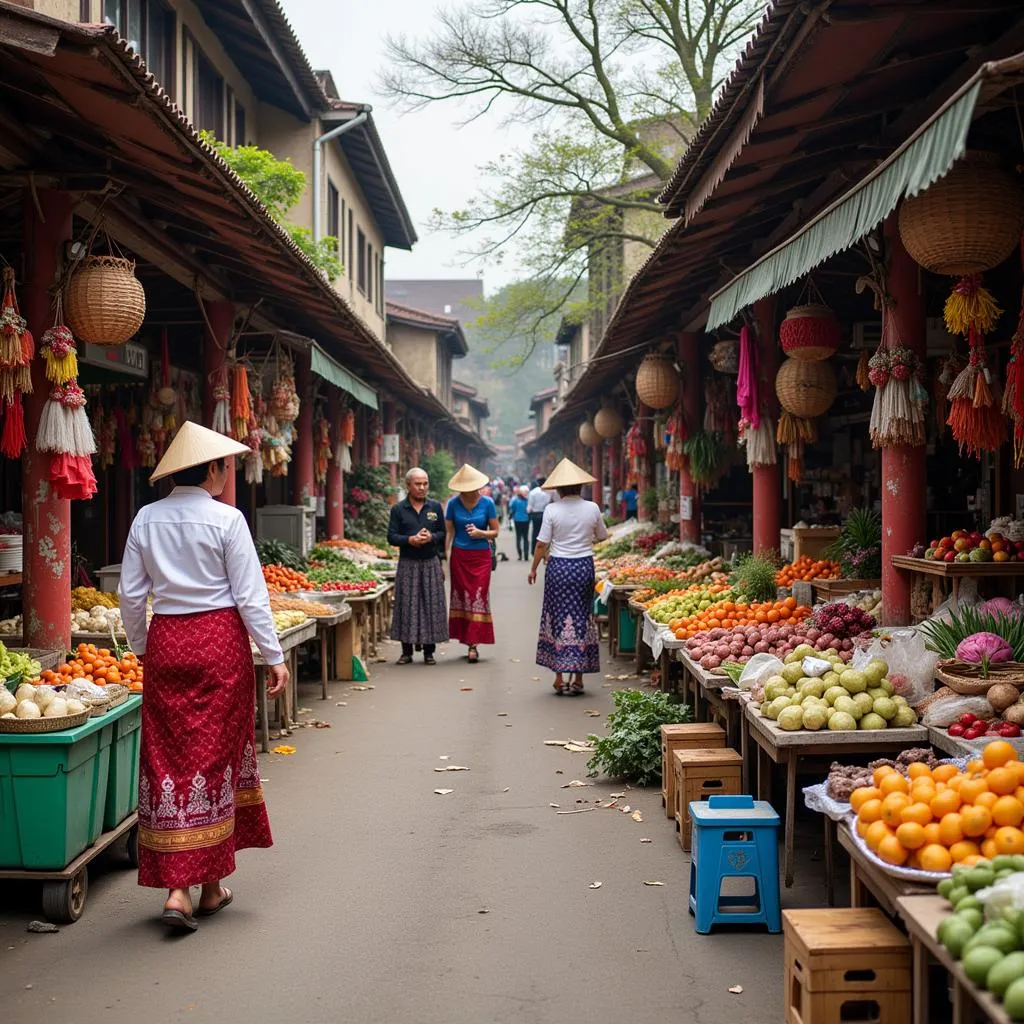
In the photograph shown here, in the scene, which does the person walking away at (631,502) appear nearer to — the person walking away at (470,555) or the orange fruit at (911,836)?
the person walking away at (470,555)

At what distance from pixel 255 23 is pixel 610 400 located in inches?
448

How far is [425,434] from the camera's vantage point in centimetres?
3956

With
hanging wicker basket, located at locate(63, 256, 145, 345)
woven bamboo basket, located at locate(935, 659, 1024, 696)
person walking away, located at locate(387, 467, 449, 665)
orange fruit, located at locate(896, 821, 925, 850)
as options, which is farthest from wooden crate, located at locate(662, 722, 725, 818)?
person walking away, located at locate(387, 467, 449, 665)

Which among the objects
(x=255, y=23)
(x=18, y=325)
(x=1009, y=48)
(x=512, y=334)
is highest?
(x=255, y=23)

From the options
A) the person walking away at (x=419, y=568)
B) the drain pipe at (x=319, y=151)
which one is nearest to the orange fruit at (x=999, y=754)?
the person walking away at (x=419, y=568)

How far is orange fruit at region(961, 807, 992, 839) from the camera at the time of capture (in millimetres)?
3721

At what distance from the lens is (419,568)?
42.4 feet

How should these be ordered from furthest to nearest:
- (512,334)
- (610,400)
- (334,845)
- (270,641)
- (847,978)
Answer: (512,334)
(610,400)
(334,845)
(270,641)
(847,978)

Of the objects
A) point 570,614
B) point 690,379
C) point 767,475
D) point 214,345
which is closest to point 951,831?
point 570,614

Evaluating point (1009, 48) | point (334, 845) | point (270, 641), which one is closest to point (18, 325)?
Answer: point (270, 641)

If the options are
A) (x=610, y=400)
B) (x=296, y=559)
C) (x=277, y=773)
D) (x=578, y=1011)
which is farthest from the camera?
(x=610, y=400)

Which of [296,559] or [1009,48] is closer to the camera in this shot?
[1009,48]

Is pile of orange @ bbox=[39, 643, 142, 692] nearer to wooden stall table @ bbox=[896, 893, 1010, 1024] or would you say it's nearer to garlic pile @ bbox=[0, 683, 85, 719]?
garlic pile @ bbox=[0, 683, 85, 719]

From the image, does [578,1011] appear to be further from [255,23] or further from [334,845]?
[255,23]
